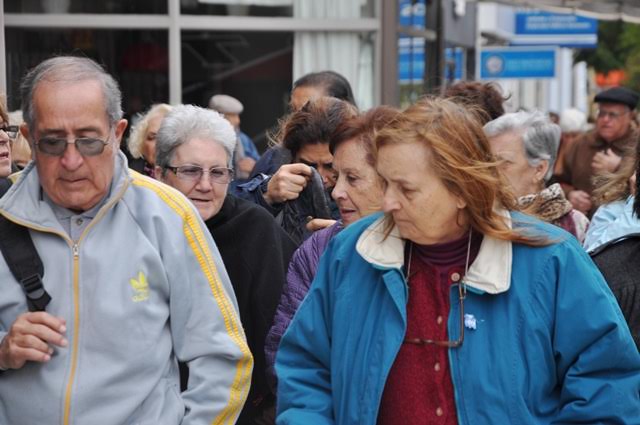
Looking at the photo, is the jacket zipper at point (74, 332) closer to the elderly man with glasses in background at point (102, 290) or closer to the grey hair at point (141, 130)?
the elderly man with glasses in background at point (102, 290)

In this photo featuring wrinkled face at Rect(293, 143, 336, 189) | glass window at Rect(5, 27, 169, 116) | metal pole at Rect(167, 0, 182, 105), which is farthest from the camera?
metal pole at Rect(167, 0, 182, 105)

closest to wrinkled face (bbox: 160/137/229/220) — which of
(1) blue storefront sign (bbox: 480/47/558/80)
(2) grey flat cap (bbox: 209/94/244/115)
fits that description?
(2) grey flat cap (bbox: 209/94/244/115)

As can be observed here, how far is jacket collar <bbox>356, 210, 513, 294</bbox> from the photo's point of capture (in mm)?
3312

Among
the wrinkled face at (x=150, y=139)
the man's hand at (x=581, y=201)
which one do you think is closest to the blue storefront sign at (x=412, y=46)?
the man's hand at (x=581, y=201)

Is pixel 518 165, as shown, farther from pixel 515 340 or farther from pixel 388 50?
pixel 388 50

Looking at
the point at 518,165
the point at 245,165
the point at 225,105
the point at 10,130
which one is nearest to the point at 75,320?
the point at 10,130

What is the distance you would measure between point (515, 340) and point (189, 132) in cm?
226

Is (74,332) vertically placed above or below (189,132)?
below

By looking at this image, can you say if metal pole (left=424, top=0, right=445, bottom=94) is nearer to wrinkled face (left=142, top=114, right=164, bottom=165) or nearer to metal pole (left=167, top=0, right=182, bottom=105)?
metal pole (left=167, top=0, right=182, bottom=105)

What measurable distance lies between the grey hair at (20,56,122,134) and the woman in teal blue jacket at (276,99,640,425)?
2.53ft

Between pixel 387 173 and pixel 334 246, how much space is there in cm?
30

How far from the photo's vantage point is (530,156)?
6.28 metres

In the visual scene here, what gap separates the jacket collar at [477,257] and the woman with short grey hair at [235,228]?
1531mm

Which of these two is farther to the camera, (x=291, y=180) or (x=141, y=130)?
(x=141, y=130)
